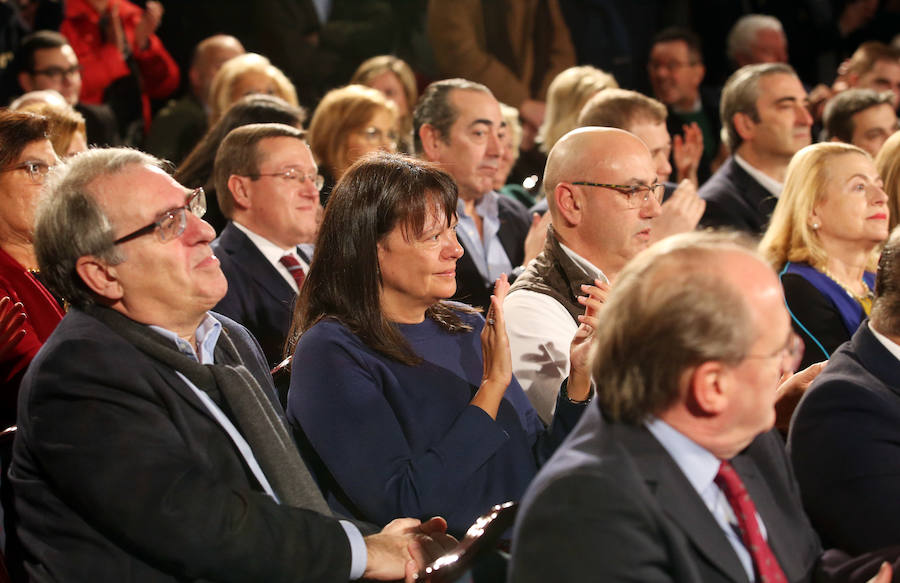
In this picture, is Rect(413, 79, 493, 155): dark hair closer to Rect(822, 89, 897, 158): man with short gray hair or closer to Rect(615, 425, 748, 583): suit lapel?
Rect(822, 89, 897, 158): man with short gray hair

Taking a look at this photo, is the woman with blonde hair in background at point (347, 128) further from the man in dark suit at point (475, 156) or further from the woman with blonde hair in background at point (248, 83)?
the woman with blonde hair in background at point (248, 83)

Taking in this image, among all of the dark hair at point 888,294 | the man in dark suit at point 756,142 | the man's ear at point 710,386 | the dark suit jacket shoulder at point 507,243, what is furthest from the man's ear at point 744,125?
the man's ear at point 710,386

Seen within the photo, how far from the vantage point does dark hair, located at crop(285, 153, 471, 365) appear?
2.36 metres

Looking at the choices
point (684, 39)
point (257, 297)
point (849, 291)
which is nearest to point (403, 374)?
point (257, 297)

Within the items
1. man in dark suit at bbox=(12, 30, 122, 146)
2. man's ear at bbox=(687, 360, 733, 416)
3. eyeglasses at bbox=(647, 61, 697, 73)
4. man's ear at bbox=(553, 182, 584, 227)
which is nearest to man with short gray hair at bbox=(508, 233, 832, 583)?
man's ear at bbox=(687, 360, 733, 416)

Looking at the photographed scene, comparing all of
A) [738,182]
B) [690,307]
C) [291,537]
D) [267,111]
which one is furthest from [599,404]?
[738,182]

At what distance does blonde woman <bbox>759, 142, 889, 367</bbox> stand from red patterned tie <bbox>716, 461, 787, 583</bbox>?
194cm

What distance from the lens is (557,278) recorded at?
289 cm

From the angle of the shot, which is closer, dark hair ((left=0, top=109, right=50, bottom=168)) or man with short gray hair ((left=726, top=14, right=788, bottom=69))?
dark hair ((left=0, top=109, right=50, bottom=168))

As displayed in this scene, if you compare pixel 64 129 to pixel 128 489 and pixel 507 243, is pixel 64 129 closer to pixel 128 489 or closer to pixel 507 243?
pixel 507 243

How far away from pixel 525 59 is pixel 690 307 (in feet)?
18.1

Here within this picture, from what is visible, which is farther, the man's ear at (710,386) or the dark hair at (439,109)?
the dark hair at (439,109)

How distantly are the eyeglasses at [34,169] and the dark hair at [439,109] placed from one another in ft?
6.02

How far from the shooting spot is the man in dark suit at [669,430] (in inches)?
56.0
